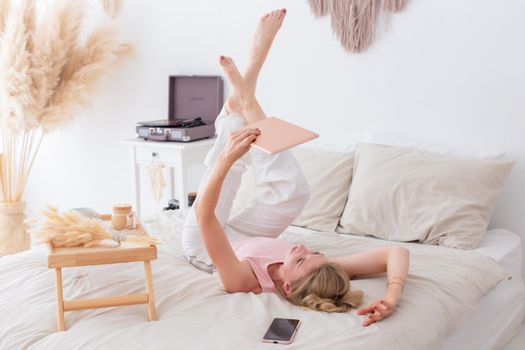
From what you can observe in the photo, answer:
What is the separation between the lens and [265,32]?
2.37 meters

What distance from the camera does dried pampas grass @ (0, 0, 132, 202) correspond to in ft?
11.3

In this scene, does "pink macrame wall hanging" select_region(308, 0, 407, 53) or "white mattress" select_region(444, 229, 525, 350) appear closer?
"white mattress" select_region(444, 229, 525, 350)

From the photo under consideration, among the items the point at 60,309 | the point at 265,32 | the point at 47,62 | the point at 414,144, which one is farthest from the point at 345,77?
the point at 60,309

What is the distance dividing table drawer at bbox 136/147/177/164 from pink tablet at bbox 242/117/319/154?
57.0 inches

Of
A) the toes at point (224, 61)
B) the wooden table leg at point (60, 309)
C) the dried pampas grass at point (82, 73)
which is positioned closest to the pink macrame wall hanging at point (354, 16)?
the toes at point (224, 61)

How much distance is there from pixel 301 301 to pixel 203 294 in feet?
0.90

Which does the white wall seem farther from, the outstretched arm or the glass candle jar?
the glass candle jar

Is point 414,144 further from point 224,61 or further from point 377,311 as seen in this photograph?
point 377,311

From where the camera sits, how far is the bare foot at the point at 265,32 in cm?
237

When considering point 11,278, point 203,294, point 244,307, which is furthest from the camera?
point 11,278

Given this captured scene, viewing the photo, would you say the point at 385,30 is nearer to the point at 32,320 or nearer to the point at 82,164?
the point at 32,320

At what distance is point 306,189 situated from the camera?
2.21 meters

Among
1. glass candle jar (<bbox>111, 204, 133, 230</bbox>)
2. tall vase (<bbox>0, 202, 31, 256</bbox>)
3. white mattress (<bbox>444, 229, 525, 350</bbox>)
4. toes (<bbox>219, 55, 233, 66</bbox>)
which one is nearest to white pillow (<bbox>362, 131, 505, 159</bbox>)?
white mattress (<bbox>444, 229, 525, 350</bbox>)

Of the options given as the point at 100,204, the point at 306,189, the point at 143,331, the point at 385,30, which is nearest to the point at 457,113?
the point at 385,30
